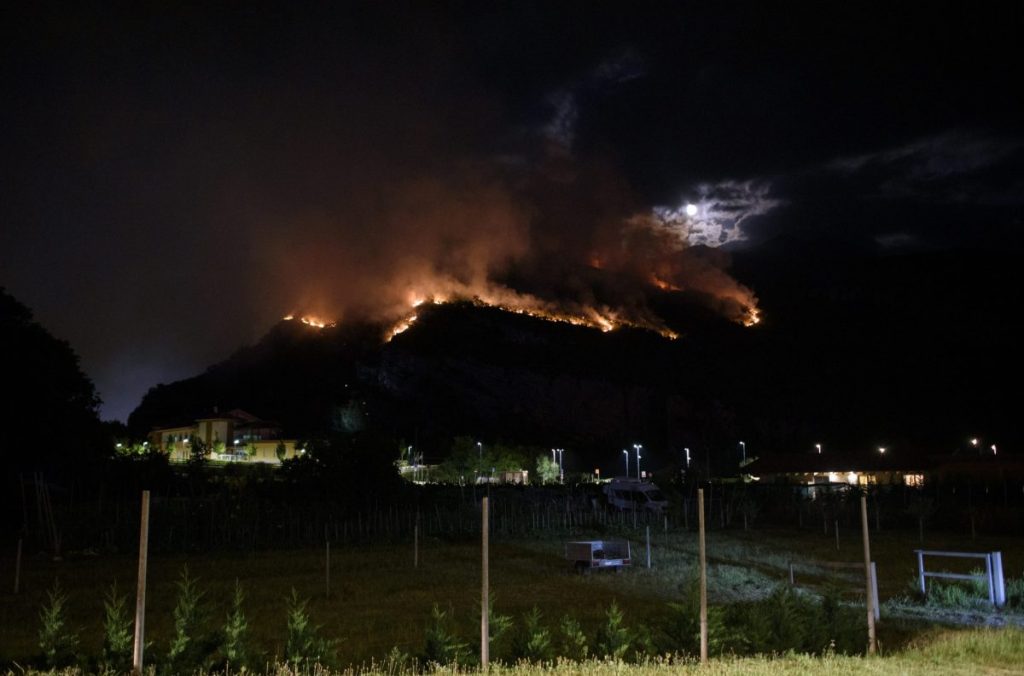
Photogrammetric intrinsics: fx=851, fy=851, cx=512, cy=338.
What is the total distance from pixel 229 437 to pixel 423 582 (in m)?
71.8

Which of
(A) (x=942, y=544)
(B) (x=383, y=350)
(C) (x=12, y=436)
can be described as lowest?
(A) (x=942, y=544)

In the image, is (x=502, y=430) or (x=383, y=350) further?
(x=383, y=350)

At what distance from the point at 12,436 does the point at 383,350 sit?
288 ft

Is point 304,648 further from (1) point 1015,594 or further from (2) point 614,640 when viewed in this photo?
(1) point 1015,594

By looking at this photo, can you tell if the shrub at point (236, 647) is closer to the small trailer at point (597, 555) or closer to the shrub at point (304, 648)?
the shrub at point (304, 648)

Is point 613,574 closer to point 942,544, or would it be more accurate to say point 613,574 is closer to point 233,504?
point 942,544

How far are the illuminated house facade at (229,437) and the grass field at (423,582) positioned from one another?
2018 inches

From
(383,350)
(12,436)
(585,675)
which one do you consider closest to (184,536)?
(12,436)

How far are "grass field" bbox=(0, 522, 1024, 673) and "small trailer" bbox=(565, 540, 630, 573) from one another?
52 cm

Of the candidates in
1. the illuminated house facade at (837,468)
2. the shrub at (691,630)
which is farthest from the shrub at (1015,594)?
the illuminated house facade at (837,468)

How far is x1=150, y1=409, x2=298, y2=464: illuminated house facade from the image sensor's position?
256 feet

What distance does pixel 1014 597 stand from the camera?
1509cm

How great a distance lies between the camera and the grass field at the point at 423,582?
13.7 m

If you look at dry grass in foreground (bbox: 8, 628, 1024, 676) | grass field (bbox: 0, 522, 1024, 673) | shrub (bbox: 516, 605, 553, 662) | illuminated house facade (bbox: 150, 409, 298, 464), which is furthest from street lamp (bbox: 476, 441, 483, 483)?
dry grass in foreground (bbox: 8, 628, 1024, 676)
